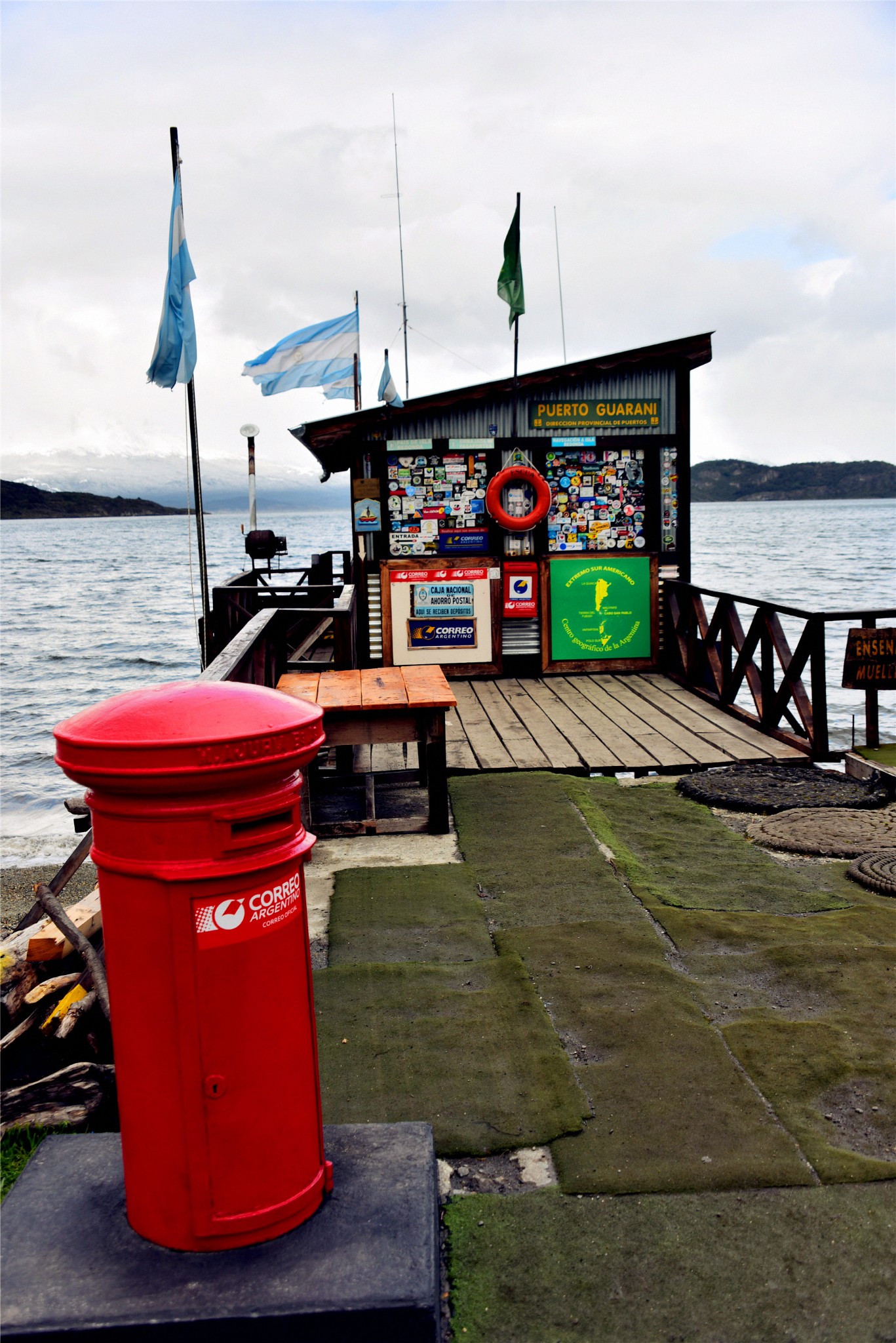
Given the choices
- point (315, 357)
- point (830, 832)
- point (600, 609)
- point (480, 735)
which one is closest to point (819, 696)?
point (830, 832)

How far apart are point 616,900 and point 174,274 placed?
758 centimetres

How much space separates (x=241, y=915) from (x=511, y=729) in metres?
6.32

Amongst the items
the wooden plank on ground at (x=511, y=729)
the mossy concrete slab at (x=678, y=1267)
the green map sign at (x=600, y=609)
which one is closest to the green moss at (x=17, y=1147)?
the mossy concrete slab at (x=678, y=1267)

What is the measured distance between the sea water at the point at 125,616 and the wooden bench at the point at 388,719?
3898 millimetres

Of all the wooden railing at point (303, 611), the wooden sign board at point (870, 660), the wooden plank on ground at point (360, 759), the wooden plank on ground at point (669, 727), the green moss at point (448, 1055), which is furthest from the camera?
the wooden railing at point (303, 611)

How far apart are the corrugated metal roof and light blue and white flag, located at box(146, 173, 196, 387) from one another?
1.39 metres

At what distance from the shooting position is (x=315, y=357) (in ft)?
52.0

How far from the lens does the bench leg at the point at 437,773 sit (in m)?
5.66

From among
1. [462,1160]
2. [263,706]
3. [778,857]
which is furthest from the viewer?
[778,857]

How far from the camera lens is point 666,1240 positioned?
2426 millimetres

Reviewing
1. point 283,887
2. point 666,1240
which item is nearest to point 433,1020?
point 666,1240

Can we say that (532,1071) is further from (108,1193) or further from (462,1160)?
(108,1193)

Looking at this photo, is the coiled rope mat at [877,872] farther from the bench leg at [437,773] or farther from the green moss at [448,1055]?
the bench leg at [437,773]

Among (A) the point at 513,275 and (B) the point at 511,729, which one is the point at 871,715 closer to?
(B) the point at 511,729
